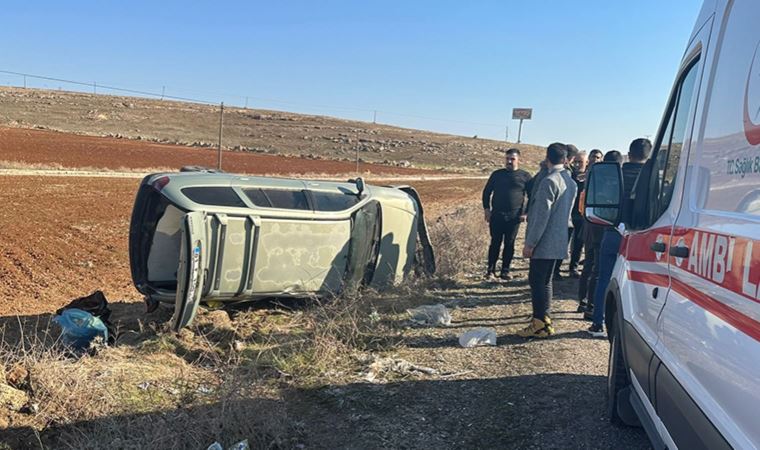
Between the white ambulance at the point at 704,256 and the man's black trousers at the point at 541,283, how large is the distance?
221 centimetres

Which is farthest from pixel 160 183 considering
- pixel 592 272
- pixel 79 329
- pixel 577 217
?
pixel 577 217

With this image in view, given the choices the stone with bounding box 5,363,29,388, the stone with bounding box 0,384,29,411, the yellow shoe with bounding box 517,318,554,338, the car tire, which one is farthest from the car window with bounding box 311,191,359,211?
the car tire

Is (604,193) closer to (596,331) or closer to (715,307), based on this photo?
(715,307)

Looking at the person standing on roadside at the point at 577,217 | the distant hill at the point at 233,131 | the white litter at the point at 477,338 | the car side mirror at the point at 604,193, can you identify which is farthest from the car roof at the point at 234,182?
the distant hill at the point at 233,131

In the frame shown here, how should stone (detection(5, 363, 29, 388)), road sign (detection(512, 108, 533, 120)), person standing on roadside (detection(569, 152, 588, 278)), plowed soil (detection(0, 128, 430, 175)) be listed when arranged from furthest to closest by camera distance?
road sign (detection(512, 108, 533, 120)) < plowed soil (detection(0, 128, 430, 175)) < person standing on roadside (detection(569, 152, 588, 278)) < stone (detection(5, 363, 29, 388))

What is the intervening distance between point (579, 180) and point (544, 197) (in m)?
2.79

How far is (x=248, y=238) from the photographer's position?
17.8 ft

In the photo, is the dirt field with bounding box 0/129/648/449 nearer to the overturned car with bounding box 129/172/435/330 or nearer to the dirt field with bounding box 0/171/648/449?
the dirt field with bounding box 0/171/648/449

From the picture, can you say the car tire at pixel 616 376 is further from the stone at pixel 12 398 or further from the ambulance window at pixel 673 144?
the stone at pixel 12 398

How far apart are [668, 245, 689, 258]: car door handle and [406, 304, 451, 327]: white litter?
3785 mm

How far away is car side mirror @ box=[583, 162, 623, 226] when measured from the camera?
3.29 metres

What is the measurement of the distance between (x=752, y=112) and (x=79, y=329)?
506 cm

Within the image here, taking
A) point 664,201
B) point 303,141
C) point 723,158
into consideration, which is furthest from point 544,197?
point 303,141

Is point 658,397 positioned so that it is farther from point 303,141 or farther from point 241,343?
point 303,141
